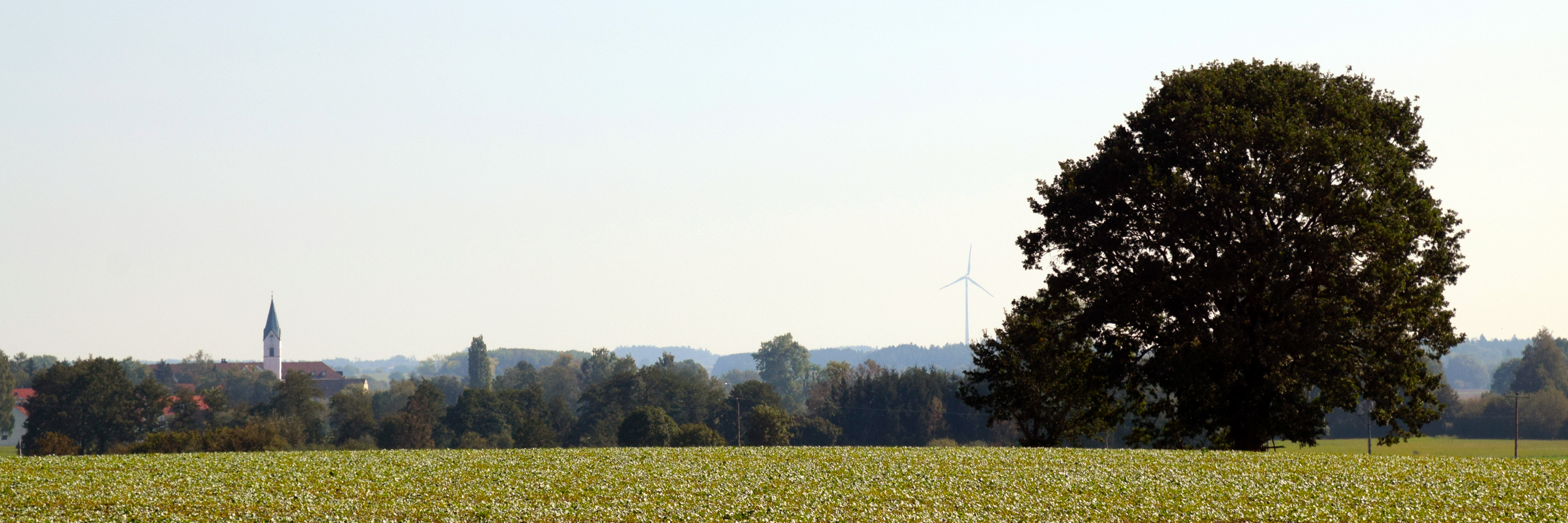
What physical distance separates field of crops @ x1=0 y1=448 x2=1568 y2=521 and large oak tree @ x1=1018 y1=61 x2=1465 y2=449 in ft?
21.1

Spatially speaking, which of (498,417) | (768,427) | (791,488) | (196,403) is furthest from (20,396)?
(791,488)

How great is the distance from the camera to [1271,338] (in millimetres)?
36250

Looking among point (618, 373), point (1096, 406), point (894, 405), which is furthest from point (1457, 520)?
point (618, 373)

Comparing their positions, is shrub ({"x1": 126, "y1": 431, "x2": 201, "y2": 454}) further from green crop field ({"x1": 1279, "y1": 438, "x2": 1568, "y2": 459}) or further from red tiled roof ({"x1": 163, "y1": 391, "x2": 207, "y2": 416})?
green crop field ({"x1": 1279, "y1": 438, "x2": 1568, "y2": 459})

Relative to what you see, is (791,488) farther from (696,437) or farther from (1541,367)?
(1541,367)

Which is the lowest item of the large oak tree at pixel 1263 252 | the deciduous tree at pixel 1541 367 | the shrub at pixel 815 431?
the shrub at pixel 815 431

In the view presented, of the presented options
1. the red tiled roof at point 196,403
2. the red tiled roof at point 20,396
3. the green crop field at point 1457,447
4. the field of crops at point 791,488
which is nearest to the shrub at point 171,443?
the red tiled roof at point 196,403

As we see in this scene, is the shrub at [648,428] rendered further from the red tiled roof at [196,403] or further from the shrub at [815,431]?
the red tiled roof at [196,403]

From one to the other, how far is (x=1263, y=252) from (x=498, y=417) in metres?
118

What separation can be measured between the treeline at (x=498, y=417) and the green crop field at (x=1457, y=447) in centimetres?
3668

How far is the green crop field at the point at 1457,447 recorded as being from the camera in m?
110

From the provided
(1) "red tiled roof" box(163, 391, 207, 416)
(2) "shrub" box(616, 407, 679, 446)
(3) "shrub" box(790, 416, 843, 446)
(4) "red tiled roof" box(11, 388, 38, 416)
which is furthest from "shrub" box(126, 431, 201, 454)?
(4) "red tiled roof" box(11, 388, 38, 416)

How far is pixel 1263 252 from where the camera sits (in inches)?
1432

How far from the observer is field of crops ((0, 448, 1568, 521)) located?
21.2 metres
